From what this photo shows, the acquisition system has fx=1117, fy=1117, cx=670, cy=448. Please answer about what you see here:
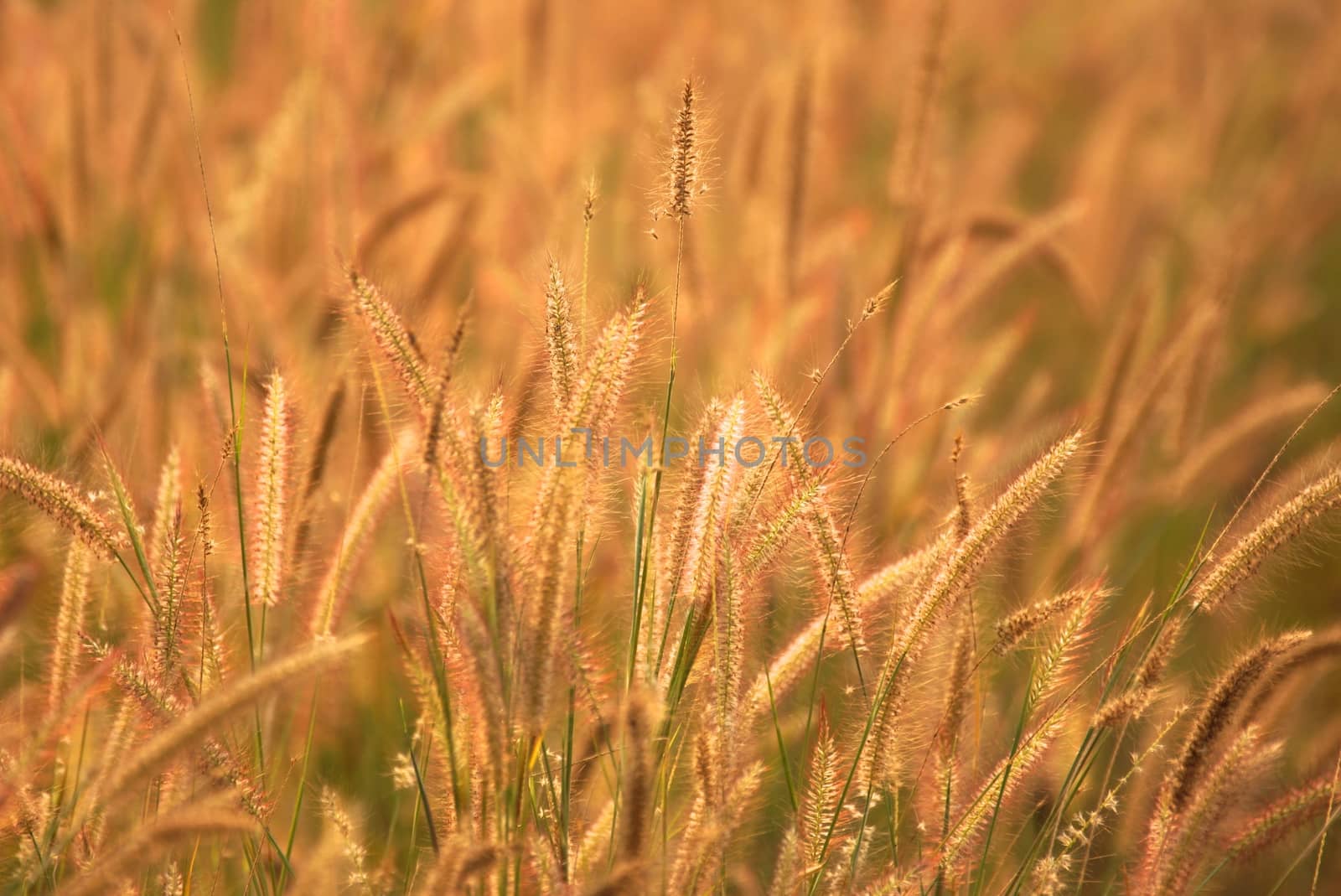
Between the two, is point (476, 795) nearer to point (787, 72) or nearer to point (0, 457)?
point (0, 457)

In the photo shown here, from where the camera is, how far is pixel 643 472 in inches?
57.9

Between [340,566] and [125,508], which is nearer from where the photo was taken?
[125,508]

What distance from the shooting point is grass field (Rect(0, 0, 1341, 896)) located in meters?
1.39

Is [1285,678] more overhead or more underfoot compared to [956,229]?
more underfoot

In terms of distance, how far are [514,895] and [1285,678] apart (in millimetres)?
1067

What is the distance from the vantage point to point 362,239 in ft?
9.02

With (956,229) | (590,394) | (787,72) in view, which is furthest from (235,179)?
(590,394)

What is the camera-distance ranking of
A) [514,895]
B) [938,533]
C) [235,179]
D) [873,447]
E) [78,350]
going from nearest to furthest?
[514,895]
[938,533]
[873,447]
[78,350]
[235,179]

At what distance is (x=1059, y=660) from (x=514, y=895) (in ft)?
2.51

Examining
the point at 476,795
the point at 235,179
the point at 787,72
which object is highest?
the point at 235,179

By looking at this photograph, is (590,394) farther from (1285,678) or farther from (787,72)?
(787,72)

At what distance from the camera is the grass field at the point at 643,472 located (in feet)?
4.55

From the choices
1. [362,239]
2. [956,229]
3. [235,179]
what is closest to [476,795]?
[362,239]

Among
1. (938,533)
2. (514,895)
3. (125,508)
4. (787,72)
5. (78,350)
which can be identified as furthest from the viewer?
(787,72)
